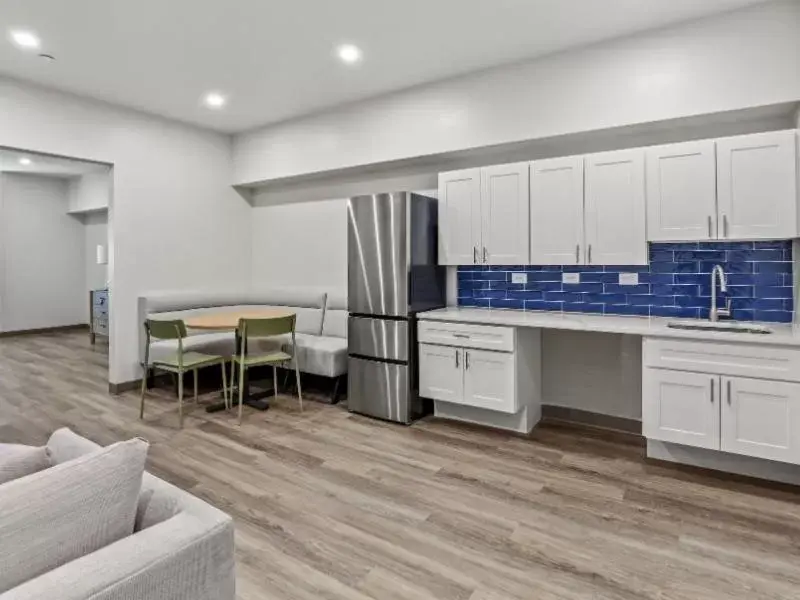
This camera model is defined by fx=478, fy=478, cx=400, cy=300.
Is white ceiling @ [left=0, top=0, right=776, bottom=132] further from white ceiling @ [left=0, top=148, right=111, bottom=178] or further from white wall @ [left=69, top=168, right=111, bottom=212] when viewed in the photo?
white wall @ [left=69, top=168, right=111, bottom=212]

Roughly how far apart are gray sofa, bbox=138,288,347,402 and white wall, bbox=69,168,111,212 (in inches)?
167

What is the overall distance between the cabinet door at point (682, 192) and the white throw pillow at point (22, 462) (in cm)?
344

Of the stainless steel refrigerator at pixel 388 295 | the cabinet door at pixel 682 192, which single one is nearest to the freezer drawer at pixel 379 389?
the stainless steel refrigerator at pixel 388 295

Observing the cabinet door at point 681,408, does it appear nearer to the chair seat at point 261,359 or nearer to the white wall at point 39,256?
the chair seat at point 261,359

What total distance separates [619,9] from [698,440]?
8.97 ft

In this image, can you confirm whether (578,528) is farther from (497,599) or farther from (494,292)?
(494,292)

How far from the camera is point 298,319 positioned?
17.8 ft

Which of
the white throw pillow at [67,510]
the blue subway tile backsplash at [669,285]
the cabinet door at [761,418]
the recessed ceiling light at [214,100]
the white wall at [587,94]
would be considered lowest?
the cabinet door at [761,418]

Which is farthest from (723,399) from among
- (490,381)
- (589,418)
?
(490,381)

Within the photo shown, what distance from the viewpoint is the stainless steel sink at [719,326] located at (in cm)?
295

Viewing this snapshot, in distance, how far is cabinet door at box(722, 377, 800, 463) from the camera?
8.70 feet

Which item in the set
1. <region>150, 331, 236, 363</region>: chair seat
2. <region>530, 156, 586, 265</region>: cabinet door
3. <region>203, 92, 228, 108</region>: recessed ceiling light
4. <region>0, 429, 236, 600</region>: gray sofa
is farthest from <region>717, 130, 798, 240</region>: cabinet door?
<region>150, 331, 236, 363</region>: chair seat

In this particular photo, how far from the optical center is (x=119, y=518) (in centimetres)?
109

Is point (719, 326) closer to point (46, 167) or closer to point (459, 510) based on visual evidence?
point (459, 510)
